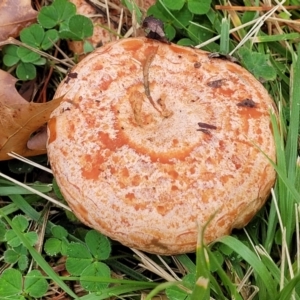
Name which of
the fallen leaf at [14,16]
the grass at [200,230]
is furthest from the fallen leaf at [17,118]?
the fallen leaf at [14,16]

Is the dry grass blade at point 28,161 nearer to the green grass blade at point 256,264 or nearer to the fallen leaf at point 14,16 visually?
the fallen leaf at point 14,16

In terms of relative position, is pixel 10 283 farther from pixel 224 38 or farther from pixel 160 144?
pixel 224 38

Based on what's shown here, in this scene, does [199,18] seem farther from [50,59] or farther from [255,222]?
[255,222]

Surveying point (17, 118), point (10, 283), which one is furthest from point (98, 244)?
point (17, 118)

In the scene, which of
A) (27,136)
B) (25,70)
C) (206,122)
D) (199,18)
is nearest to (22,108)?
(27,136)

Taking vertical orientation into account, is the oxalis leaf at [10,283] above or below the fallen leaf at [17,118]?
below

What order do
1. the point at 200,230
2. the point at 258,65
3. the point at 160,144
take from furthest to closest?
the point at 258,65 < the point at 160,144 < the point at 200,230
